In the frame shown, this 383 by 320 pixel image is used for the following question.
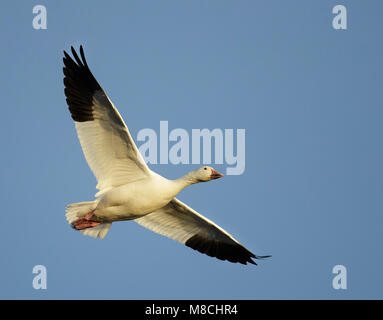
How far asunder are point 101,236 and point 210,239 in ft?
7.61

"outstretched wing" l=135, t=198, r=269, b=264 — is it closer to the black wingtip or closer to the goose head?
the goose head

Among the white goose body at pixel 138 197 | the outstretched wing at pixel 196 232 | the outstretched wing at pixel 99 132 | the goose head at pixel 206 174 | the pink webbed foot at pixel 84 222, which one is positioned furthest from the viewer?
the outstretched wing at pixel 196 232

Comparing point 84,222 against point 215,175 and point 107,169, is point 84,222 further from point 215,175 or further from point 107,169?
point 215,175

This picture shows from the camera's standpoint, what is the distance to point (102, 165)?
11641 mm

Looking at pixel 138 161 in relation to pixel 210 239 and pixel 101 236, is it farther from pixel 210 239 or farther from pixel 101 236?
pixel 210 239

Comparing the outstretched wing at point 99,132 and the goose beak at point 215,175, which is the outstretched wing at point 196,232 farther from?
the outstretched wing at point 99,132

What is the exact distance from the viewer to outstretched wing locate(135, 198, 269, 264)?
12.9 m

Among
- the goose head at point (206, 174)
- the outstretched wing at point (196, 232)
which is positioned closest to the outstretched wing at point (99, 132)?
the goose head at point (206, 174)

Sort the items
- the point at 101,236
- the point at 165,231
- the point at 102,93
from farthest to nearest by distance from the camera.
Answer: the point at 165,231, the point at 101,236, the point at 102,93

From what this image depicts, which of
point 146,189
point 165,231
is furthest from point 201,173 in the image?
point 165,231

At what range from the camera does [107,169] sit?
11664 mm

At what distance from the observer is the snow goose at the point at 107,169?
11.2 m

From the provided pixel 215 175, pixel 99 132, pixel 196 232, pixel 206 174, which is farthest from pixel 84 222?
pixel 196 232

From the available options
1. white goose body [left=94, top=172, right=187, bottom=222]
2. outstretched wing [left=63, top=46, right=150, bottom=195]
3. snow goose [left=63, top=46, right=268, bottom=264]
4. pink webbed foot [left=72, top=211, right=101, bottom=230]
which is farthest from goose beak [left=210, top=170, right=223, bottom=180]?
pink webbed foot [left=72, top=211, right=101, bottom=230]
